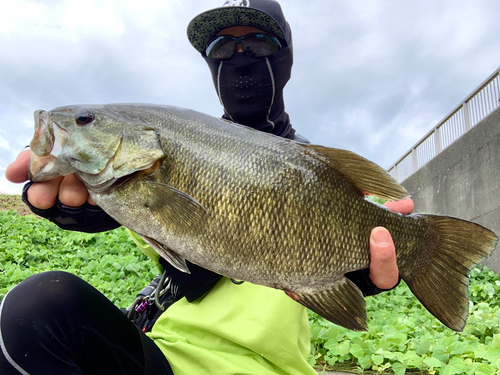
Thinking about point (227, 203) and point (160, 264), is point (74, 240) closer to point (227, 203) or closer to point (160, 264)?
point (160, 264)

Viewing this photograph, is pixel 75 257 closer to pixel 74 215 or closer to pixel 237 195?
pixel 74 215

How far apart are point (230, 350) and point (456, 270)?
1144 millimetres

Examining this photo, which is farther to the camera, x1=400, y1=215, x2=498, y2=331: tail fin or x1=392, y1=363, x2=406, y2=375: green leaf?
x1=392, y1=363, x2=406, y2=375: green leaf

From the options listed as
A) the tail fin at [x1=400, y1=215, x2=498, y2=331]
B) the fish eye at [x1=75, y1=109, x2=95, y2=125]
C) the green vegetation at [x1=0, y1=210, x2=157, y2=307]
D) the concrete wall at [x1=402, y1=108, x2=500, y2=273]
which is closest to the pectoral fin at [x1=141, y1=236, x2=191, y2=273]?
the fish eye at [x1=75, y1=109, x2=95, y2=125]

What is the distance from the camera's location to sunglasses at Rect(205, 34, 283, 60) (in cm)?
265

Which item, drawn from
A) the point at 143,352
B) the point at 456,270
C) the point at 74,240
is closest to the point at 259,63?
the point at 456,270

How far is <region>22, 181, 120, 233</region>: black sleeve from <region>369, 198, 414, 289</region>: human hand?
49.0 inches

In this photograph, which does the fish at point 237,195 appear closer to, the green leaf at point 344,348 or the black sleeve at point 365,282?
the black sleeve at point 365,282

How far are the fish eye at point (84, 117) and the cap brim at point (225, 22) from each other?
51.4 inches

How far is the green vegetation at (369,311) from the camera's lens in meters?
A: 3.04

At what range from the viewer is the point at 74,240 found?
686cm

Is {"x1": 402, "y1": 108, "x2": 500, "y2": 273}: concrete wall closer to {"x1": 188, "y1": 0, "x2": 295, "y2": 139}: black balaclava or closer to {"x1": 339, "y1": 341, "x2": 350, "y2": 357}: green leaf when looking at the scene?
{"x1": 339, "y1": 341, "x2": 350, "y2": 357}: green leaf

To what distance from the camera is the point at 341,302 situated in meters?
1.58

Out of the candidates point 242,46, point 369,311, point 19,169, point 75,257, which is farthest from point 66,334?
point 75,257
